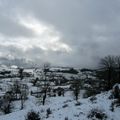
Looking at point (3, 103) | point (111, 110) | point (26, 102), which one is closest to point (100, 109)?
point (111, 110)

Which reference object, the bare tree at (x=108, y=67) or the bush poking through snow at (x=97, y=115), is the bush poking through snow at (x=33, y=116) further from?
the bare tree at (x=108, y=67)

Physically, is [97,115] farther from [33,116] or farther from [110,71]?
[110,71]

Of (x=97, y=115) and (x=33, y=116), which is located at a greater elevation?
(x=97, y=115)

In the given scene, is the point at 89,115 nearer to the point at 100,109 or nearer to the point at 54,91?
the point at 100,109

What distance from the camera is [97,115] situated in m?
27.0

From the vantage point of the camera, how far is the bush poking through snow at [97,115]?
2670 cm

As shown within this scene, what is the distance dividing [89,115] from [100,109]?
1540 millimetres

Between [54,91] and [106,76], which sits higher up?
[106,76]

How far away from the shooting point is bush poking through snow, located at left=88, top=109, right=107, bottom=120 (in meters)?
26.7

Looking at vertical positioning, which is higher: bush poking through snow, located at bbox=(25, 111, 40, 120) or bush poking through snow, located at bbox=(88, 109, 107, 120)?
bush poking through snow, located at bbox=(88, 109, 107, 120)

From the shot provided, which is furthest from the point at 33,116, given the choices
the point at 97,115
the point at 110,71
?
the point at 110,71

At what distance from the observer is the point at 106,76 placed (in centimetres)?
7819

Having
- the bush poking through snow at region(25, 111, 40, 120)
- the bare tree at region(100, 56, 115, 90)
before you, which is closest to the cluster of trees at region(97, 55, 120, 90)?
the bare tree at region(100, 56, 115, 90)

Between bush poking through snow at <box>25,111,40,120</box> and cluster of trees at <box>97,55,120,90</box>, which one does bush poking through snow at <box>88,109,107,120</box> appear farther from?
cluster of trees at <box>97,55,120,90</box>
